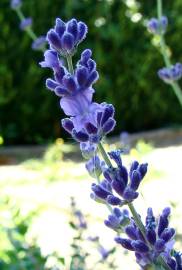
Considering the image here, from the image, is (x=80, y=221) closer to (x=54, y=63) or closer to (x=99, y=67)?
(x=54, y=63)

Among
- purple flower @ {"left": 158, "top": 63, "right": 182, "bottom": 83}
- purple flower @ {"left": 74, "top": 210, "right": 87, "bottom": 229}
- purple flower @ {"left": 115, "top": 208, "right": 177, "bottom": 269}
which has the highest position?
purple flower @ {"left": 115, "top": 208, "right": 177, "bottom": 269}

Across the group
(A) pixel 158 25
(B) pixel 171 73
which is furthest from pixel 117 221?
(A) pixel 158 25

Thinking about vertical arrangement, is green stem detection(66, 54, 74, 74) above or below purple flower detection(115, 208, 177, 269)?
above

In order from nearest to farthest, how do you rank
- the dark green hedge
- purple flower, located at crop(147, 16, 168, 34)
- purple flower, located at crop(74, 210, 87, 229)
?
purple flower, located at crop(74, 210, 87, 229), purple flower, located at crop(147, 16, 168, 34), the dark green hedge

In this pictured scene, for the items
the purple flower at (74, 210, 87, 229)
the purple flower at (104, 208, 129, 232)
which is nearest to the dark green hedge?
the purple flower at (74, 210, 87, 229)

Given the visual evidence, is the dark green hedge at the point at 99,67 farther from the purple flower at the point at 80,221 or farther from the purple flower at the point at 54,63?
the purple flower at the point at 54,63

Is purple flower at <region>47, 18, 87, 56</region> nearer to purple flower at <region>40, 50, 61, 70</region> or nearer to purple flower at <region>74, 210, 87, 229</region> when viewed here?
purple flower at <region>40, 50, 61, 70</region>

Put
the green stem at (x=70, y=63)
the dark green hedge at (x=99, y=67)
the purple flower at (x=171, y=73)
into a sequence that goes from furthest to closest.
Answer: the dark green hedge at (x=99, y=67) < the purple flower at (x=171, y=73) < the green stem at (x=70, y=63)

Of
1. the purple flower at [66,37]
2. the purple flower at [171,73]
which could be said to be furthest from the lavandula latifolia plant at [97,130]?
the purple flower at [171,73]
